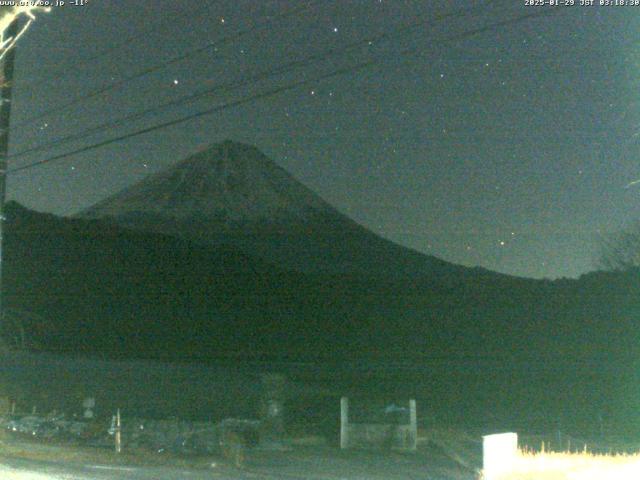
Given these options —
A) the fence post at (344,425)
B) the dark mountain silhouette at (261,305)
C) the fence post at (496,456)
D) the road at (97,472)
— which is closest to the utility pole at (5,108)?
the road at (97,472)

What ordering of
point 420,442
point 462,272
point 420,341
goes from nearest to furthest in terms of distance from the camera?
point 420,442 → point 420,341 → point 462,272

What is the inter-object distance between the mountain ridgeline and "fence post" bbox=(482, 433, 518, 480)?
29.3 metres

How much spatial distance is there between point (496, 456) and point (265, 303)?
38.2 meters

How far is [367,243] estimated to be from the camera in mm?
66500

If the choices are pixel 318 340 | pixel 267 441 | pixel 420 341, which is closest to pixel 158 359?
pixel 318 340

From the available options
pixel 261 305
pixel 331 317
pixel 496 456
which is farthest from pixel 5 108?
pixel 261 305

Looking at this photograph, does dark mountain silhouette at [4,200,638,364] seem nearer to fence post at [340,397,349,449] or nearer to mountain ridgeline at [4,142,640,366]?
mountain ridgeline at [4,142,640,366]

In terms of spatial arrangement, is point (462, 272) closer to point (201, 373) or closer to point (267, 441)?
point (201, 373)

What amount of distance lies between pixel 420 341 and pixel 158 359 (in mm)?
15157

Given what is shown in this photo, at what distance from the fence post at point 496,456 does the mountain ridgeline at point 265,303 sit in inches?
1153

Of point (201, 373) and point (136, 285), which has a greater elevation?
point (136, 285)

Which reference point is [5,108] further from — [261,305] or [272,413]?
[261,305]

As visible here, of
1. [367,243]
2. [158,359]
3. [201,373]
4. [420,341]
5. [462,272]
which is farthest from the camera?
[367,243]

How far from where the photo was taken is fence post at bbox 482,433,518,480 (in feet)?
31.3
